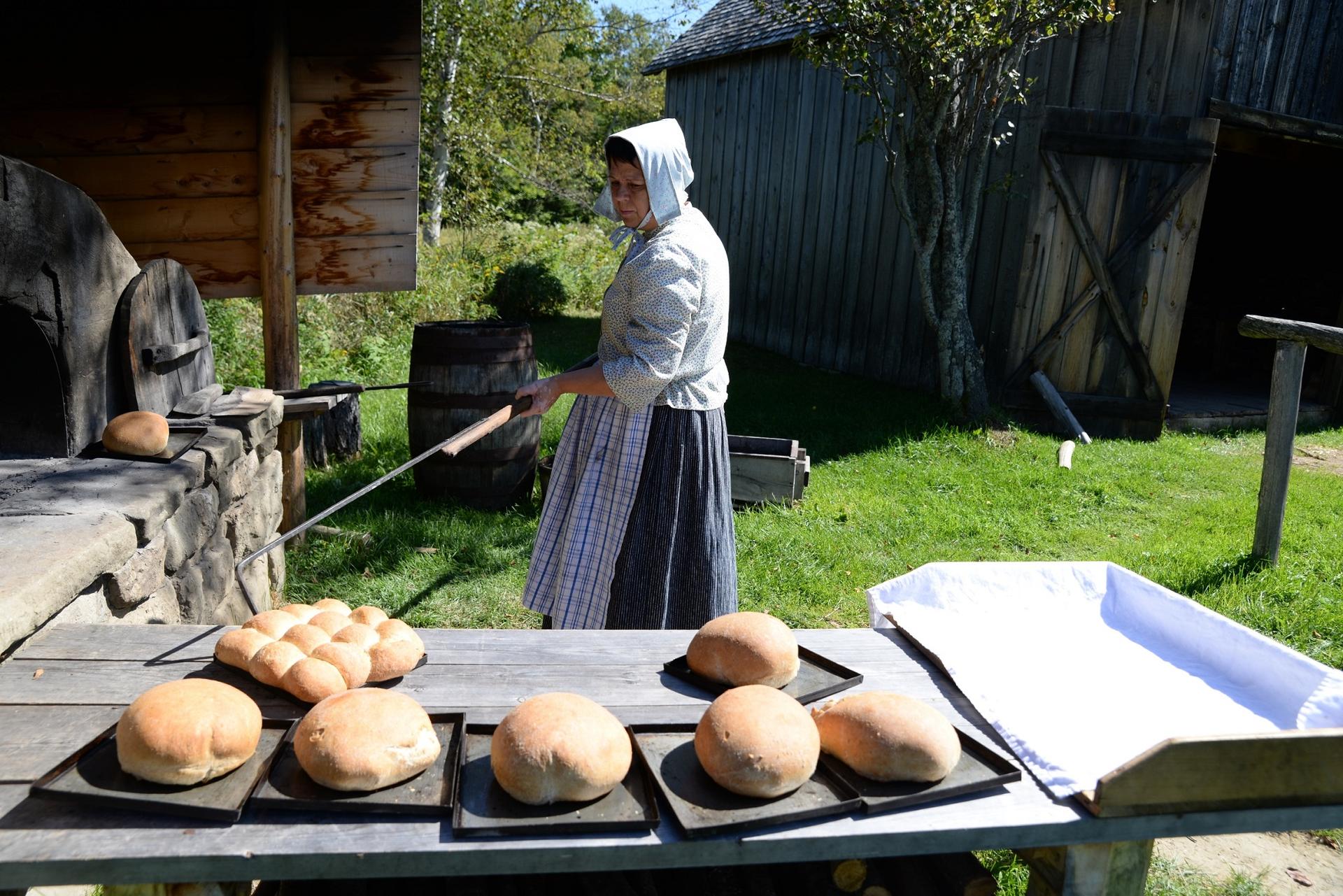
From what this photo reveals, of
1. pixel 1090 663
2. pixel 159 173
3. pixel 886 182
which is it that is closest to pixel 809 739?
pixel 1090 663

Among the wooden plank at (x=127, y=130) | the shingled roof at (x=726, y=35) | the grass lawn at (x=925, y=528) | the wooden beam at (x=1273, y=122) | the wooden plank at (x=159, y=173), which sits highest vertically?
the shingled roof at (x=726, y=35)

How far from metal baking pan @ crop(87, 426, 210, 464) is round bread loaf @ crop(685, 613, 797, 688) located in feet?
6.18

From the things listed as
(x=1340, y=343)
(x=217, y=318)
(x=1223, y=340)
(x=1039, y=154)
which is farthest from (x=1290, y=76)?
(x=217, y=318)

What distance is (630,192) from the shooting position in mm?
2848

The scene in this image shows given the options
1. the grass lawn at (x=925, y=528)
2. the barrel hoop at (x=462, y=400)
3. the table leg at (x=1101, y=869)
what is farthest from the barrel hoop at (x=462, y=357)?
the table leg at (x=1101, y=869)

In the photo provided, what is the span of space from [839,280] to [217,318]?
5.85 metres

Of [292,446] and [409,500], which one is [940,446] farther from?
[292,446]

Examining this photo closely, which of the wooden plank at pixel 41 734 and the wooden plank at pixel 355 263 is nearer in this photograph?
the wooden plank at pixel 41 734

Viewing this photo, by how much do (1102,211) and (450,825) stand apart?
24.6 feet

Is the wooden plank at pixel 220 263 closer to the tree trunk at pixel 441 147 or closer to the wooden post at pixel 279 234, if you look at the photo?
the wooden post at pixel 279 234

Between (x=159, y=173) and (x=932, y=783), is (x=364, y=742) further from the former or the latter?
(x=159, y=173)

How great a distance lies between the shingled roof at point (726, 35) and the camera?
10.7 m

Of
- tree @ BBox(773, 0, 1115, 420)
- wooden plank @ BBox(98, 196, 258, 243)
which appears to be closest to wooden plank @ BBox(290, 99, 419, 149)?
wooden plank @ BBox(98, 196, 258, 243)

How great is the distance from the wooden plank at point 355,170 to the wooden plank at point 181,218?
0.25 meters
